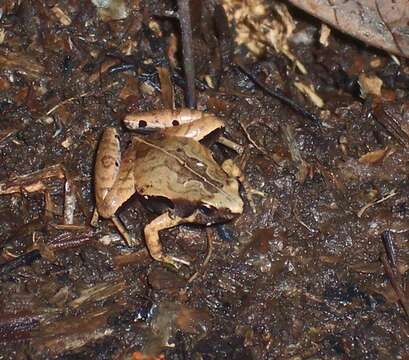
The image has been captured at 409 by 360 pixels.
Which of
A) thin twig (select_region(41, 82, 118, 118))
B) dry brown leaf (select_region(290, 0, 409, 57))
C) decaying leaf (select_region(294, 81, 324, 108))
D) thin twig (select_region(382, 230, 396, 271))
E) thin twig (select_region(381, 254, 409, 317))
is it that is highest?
dry brown leaf (select_region(290, 0, 409, 57))

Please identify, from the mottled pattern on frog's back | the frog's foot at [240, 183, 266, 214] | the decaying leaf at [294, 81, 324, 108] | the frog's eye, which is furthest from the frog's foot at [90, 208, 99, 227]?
the decaying leaf at [294, 81, 324, 108]

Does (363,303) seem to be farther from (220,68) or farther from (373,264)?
(220,68)

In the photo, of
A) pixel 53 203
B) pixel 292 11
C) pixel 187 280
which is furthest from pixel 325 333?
pixel 292 11

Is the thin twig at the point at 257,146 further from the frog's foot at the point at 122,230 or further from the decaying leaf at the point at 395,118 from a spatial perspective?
the frog's foot at the point at 122,230

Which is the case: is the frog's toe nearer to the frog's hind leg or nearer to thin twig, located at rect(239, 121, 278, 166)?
the frog's hind leg

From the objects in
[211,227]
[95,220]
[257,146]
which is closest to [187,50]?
[257,146]

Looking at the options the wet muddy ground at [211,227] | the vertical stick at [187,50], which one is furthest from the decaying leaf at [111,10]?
the vertical stick at [187,50]

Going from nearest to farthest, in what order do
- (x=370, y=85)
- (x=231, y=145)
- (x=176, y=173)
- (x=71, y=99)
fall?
(x=176, y=173) → (x=231, y=145) → (x=71, y=99) → (x=370, y=85)

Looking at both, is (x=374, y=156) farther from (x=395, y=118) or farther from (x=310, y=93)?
(x=310, y=93)
